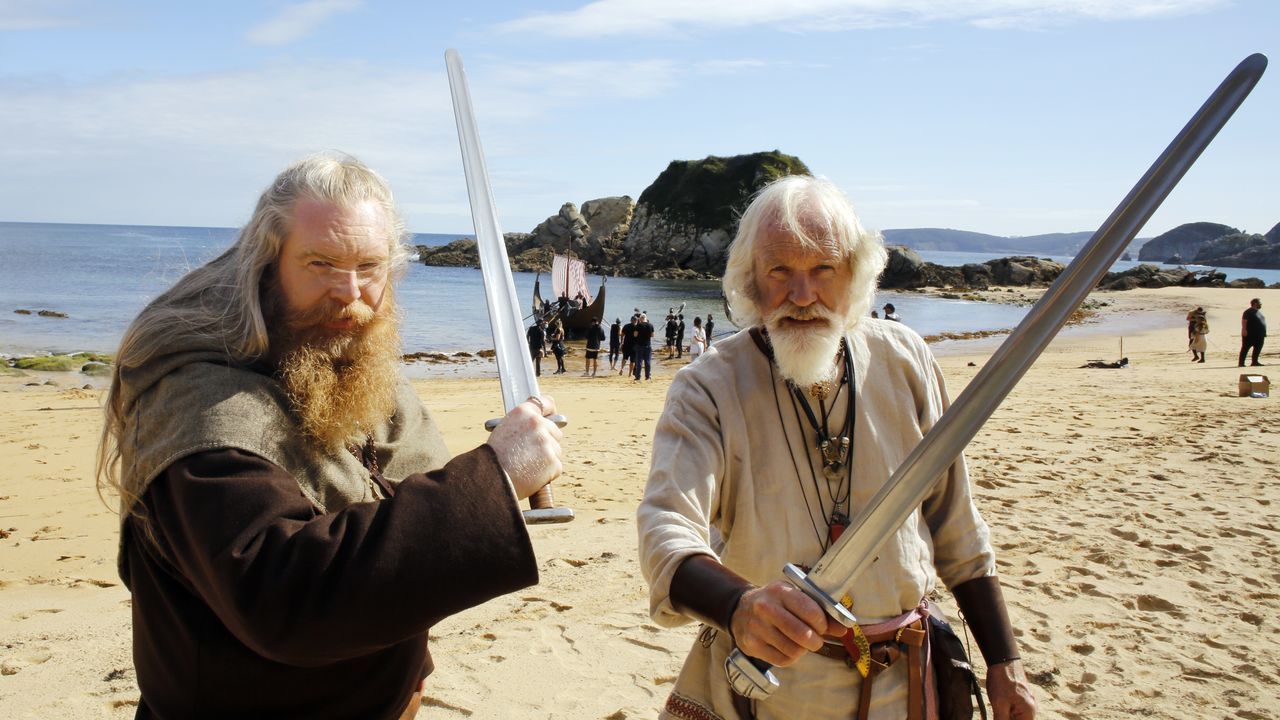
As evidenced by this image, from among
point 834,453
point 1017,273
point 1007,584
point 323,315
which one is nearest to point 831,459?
point 834,453

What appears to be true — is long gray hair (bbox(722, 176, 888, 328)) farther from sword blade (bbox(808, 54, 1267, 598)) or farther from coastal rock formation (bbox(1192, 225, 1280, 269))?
coastal rock formation (bbox(1192, 225, 1280, 269))

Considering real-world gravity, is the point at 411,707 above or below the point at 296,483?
below

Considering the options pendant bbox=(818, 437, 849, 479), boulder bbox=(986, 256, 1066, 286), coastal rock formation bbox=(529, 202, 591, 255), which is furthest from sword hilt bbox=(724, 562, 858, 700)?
coastal rock formation bbox=(529, 202, 591, 255)

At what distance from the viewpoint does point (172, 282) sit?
156cm

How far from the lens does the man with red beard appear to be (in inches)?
43.3

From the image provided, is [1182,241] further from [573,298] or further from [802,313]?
[802,313]

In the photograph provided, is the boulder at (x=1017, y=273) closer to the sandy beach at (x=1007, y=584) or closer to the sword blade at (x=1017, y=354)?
the sandy beach at (x=1007, y=584)

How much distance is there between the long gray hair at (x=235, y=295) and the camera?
4.29 ft

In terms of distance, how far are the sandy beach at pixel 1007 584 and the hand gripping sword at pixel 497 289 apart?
224 cm

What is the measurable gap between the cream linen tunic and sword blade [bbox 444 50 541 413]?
35 centimetres

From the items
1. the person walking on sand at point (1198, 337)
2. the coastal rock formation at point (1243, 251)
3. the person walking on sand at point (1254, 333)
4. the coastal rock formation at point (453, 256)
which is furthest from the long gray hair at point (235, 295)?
the coastal rock formation at point (1243, 251)

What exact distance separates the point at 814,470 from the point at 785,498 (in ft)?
0.32

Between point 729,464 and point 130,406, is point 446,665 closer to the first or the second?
point 729,464

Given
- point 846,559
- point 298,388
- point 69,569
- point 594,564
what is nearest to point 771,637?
point 846,559
